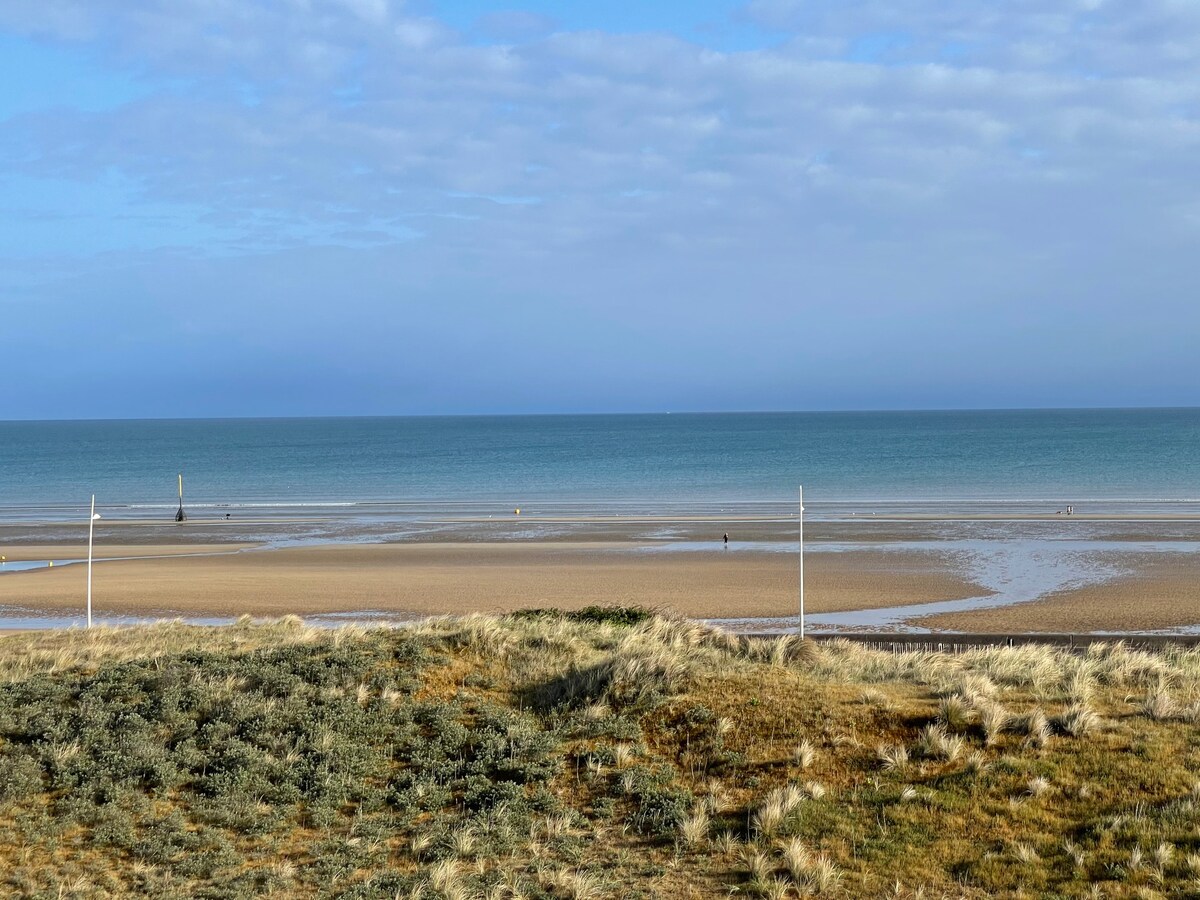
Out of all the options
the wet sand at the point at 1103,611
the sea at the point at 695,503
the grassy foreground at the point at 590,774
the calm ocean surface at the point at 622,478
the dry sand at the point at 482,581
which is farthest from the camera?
the calm ocean surface at the point at 622,478

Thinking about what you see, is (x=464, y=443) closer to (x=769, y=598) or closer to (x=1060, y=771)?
(x=769, y=598)

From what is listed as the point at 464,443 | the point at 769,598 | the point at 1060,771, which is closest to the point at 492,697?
the point at 1060,771

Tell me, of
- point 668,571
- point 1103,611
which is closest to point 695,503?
point 668,571

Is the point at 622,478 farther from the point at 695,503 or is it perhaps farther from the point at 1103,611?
the point at 1103,611

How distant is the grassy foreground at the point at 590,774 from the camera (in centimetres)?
793

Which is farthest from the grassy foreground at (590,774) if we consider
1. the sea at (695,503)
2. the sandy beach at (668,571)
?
the sea at (695,503)

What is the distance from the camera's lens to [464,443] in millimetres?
144000

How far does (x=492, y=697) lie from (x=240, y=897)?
14.0 ft

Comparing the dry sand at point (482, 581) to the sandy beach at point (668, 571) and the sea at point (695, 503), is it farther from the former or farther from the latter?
the sea at point (695, 503)

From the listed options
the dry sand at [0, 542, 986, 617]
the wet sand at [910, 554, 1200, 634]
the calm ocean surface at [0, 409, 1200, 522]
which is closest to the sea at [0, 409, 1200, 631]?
the calm ocean surface at [0, 409, 1200, 522]

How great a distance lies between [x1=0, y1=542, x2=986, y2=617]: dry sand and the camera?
25.8 meters

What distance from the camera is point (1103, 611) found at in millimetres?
23438

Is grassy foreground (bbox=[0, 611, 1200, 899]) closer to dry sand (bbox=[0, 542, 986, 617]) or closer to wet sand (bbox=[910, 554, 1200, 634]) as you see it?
wet sand (bbox=[910, 554, 1200, 634])

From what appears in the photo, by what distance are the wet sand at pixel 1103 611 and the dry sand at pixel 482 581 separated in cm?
232
